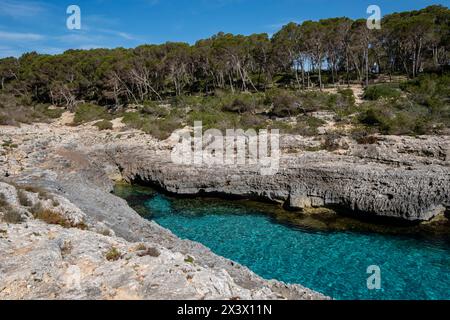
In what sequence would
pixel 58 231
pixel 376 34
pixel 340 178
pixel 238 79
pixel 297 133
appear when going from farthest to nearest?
pixel 238 79 < pixel 376 34 < pixel 297 133 < pixel 340 178 < pixel 58 231

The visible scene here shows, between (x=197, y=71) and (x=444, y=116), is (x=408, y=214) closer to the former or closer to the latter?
(x=444, y=116)

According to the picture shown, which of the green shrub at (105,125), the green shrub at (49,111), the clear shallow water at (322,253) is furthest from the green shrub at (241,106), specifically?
the green shrub at (49,111)

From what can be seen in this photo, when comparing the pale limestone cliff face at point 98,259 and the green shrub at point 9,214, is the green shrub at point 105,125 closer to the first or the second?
the pale limestone cliff face at point 98,259

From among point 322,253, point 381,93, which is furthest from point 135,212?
point 381,93

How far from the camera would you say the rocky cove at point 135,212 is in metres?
7.87

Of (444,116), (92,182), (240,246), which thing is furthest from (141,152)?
(444,116)

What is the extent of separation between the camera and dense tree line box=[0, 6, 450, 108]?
130 feet

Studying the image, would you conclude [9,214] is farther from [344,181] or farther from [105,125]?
[105,125]

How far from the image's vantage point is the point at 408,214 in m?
16.2

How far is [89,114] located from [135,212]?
2583 centimetres

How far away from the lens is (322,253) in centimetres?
1385

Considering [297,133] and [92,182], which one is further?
[297,133]
